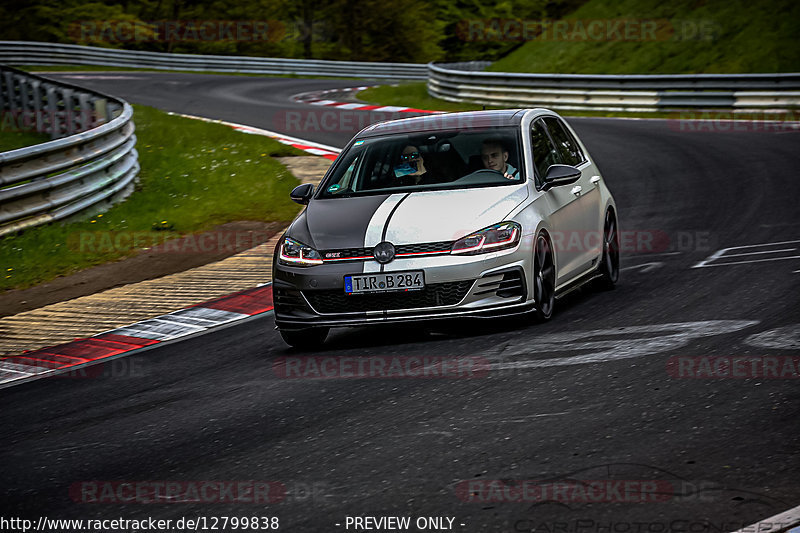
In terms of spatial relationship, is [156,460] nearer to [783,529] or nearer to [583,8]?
[783,529]

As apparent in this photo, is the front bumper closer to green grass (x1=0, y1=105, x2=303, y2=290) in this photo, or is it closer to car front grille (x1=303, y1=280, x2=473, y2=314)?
car front grille (x1=303, y1=280, x2=473, y2=314)

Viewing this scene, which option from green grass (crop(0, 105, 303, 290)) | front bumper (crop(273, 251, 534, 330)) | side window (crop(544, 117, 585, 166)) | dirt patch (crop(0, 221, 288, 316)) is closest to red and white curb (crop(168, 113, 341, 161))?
green grass (crop(0, 105, 303, 290))

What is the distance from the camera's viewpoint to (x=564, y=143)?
9633mm

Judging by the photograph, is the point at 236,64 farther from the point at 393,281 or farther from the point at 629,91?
the point at 393,281

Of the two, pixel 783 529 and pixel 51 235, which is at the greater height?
pixel 783 529

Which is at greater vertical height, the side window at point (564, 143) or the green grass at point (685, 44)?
the side window at point (564, 143)

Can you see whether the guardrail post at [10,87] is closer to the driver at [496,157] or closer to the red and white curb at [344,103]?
the red and white curb at [344,103]

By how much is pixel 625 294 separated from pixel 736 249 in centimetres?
204

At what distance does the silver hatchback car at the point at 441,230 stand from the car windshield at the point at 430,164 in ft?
0.04

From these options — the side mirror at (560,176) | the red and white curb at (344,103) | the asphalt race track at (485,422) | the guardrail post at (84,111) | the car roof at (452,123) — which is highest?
the car roof at (452,123)

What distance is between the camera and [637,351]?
6.92m

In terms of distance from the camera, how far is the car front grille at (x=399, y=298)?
7.53m

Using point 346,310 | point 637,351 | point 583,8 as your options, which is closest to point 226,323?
point 346,310

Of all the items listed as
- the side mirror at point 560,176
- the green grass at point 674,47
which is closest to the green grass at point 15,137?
the green grass at point 674,47
